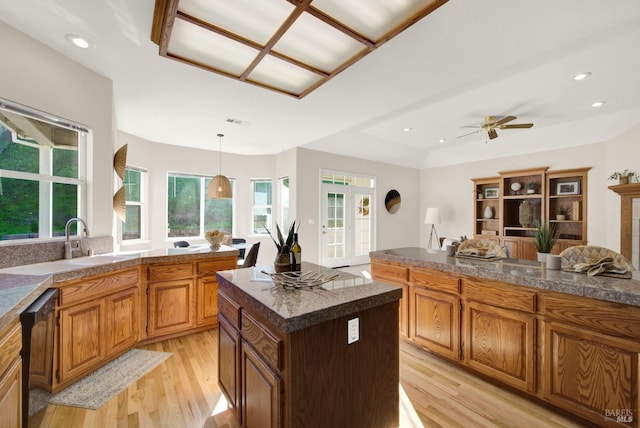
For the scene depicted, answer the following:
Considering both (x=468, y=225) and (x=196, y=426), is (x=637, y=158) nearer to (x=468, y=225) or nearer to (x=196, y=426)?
(x=468, y=225)

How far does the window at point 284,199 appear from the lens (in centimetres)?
613

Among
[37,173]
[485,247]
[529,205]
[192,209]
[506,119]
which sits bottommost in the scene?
[485,247]

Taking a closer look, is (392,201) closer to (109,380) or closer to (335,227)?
(335,227)

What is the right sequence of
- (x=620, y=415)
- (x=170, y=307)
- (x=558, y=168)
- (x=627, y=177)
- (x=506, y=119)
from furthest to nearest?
1. (x=558, y=168)
2. (x=627, y=177)
3. (x=506, y=119)
4. (x=170, y=307)
5. (x=620, y=415)

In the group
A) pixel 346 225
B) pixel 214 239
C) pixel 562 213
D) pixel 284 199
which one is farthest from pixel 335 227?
pixel 562 213

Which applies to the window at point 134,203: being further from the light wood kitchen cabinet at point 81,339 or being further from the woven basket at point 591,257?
the woven basket at point 591,257

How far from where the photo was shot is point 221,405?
1862 millimetres

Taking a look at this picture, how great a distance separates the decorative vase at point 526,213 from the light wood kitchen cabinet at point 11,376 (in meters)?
7.25

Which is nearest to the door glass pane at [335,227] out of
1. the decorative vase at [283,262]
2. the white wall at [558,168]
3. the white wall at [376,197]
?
the white wall at [376,197]

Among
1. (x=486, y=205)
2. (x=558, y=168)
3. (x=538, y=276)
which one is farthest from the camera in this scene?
(x=486, y=205)

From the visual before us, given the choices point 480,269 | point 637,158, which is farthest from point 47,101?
point 637,158

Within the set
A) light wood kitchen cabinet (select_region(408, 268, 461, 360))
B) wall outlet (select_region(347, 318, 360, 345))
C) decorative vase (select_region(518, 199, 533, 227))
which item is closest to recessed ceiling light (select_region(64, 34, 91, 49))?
wall outlet (select_region(347, 318, 360, 345))

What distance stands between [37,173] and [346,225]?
511 centimetres

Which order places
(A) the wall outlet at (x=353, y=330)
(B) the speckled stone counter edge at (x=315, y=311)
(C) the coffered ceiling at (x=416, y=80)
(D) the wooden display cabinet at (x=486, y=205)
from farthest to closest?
(D) the wooden display cabinet at (x=486, y=205) < (C) the coffered ceiling at (x=416, y=80) < (A) the wall outlet at (x=353, y=330) < (B) the speckled stone counter edge at (x=315, y=311)
